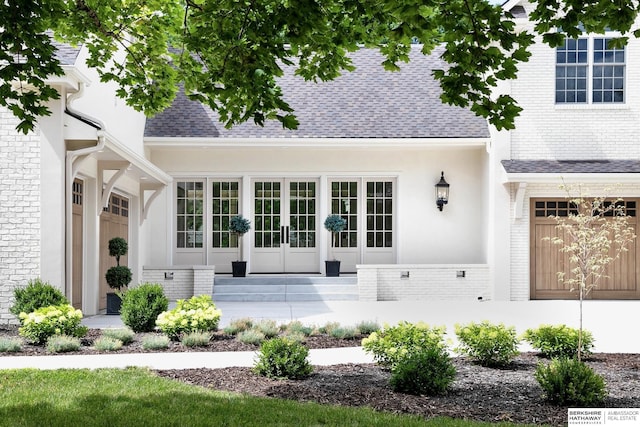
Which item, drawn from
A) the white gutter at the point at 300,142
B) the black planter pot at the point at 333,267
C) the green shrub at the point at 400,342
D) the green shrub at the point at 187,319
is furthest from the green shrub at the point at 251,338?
the white gutter at the point at 300,142

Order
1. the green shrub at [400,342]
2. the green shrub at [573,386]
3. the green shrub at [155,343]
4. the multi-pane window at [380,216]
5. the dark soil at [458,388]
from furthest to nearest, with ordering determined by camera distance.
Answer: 1. the multi-pane window at [380,216]
2. the green shrub at [155,343]
3. the green shrub at [400,342]
4. the green shrub at [573,386]
5. the dark soil at [458,388]

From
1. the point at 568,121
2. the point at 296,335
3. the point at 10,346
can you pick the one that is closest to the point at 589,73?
the point at 568,121

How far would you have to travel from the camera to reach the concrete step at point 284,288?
17.1 metres

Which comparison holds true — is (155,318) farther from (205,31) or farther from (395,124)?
(395,124)

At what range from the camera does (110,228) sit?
50.1 ft

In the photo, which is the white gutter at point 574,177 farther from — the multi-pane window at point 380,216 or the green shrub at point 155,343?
the green shrub at point 155,343

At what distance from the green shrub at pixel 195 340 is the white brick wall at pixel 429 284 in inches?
329

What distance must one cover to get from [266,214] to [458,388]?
12.6 m

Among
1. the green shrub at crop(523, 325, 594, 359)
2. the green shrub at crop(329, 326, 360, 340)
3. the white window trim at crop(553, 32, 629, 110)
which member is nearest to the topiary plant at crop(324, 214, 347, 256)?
the white window trim at crop(553, 32, 629, 110)

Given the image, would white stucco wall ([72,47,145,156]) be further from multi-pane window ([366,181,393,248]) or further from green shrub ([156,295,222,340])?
multi-pane window ([366,181,393,248])

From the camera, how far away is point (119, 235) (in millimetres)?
16156

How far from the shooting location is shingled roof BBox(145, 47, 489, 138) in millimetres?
18219

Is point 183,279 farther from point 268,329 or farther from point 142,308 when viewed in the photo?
point 268,329

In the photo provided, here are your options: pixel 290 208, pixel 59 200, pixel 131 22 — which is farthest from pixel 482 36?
pixel 290 208
